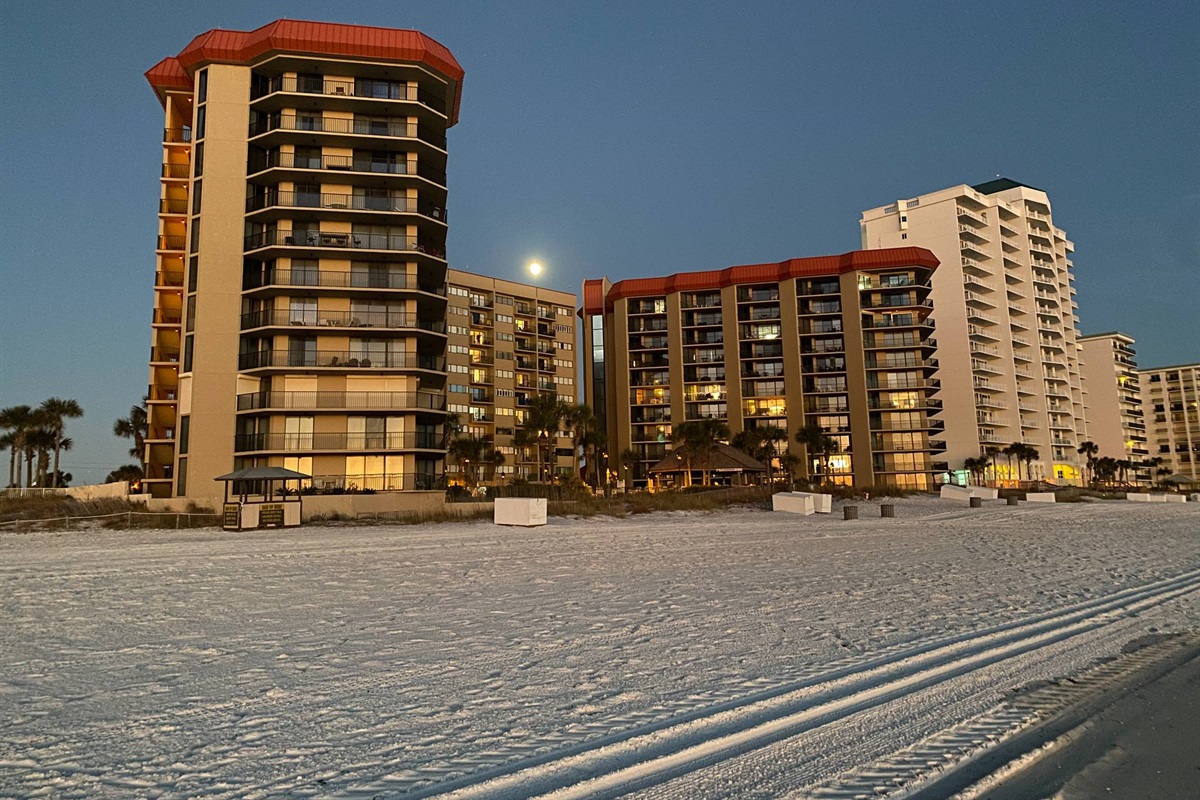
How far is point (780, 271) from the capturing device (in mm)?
79812

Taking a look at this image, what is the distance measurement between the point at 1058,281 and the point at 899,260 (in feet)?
161

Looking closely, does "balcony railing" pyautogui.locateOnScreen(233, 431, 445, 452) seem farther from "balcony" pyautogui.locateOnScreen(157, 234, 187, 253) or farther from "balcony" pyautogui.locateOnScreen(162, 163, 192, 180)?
"balcony" pyautogui.locateOnScreen(162, 163, 192, 180)

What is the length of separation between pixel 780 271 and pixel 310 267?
178ft

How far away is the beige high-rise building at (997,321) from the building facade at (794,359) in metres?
10.2

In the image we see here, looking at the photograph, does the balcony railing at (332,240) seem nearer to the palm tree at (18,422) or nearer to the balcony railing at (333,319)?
the balcony railing at (333,319)

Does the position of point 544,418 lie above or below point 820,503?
→ above

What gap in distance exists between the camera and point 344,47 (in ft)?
136

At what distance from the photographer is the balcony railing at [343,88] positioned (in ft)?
138

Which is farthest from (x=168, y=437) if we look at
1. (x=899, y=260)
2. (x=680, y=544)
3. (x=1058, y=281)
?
(x=1058, y=281)

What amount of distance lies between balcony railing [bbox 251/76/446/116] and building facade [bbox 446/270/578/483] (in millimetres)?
37120

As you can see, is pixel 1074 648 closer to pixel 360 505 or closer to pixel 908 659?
pixel 908 659

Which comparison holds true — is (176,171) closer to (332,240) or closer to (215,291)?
(215,291)

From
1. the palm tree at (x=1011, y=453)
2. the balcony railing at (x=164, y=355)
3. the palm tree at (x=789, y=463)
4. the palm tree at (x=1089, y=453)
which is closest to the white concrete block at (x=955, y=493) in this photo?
the palm tree at (x=789, y=463)

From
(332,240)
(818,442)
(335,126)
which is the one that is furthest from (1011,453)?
(335,126)
